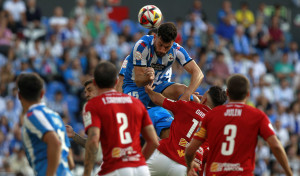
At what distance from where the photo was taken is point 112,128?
740 cm

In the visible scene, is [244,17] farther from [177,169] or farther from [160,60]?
[177,169]

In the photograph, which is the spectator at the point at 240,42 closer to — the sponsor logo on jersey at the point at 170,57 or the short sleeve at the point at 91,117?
the sponsor logo on jersey at the point at 170,57

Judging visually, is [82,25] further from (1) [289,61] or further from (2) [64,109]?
(1) [289,61]

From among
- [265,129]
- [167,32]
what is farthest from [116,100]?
[167,32]

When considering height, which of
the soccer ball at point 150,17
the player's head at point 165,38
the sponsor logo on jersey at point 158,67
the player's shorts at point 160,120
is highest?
the soccer ball at point 150,17

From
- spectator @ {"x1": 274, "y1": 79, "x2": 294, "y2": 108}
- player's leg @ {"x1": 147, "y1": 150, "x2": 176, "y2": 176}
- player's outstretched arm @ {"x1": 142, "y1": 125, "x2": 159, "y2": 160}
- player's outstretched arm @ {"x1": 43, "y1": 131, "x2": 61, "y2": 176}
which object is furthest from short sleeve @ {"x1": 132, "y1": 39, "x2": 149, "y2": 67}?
spectator @ {"x1": 274, "y1": 79, "x2": 294, "y2": 108}

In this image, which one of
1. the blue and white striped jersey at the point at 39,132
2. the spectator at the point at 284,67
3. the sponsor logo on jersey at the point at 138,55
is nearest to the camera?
the blue and white striped jersey at the point at 39,132

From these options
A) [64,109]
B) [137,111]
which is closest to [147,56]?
[137,111]

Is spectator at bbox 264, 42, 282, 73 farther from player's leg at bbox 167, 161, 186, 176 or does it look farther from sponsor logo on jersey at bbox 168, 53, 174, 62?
player's leg at bbox 167, 161, 186, 176

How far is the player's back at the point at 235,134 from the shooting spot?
7.75 m

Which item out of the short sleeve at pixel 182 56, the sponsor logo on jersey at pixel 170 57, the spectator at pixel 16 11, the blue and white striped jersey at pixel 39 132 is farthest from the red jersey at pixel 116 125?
the spectator at pixel 16 11

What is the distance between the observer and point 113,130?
7402 millimetres

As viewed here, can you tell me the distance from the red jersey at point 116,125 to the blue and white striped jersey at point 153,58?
2883 mm

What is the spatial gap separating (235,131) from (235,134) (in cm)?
4
